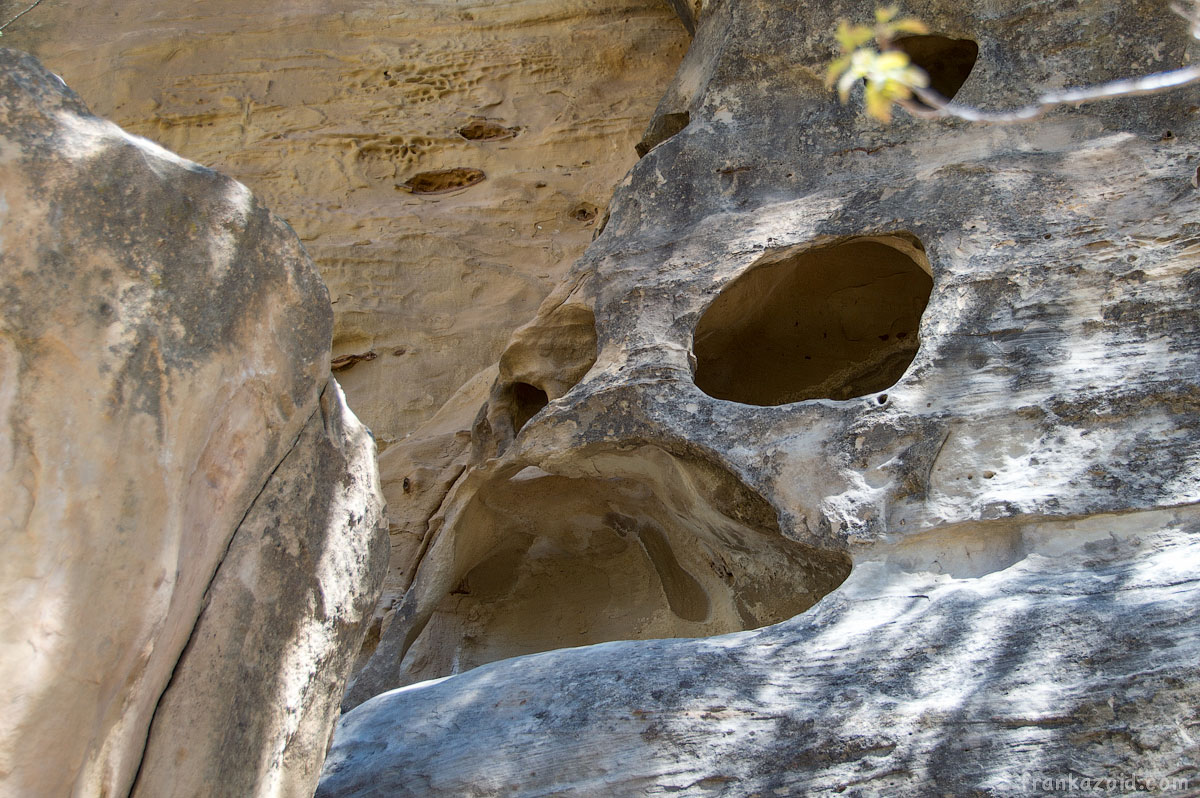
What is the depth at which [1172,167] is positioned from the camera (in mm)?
3262

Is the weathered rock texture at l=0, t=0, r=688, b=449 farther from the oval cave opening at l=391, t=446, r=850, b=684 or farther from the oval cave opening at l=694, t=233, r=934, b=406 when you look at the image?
the oval cave opening at l=694, t=233, r=934, b=406

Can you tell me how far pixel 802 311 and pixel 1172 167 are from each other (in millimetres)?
1401

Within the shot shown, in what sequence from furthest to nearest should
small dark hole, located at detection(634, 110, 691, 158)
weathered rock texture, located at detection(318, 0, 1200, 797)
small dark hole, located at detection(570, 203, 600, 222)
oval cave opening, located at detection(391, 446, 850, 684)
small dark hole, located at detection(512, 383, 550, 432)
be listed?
small dark hole, located at detection(570, 203, 600, 222) < small dark hole, located at detection(634, 110, 691, 158) < small dark hole, located at detection(512, 383, 550, 432) < oval cave opening, located at detection(391, 446, 850, 684) < weathered rock texture, located at detection(318, 0, 1200, 797)

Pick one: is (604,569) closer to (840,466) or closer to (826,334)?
(826,334)

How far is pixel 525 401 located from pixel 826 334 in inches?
45.8

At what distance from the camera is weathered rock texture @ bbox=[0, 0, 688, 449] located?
5621 millimetres

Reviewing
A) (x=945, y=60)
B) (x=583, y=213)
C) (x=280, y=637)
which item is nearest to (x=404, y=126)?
(x=583, y=213)

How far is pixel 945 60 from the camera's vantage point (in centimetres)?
432

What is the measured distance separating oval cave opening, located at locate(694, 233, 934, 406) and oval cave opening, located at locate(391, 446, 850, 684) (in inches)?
24.0

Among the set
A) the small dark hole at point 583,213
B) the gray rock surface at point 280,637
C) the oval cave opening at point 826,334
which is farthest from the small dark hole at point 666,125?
the gray rock surface at point 280,637

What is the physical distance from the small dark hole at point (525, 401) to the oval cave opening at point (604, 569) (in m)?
0.26

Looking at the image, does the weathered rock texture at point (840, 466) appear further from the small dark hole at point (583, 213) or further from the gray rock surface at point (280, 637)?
the small dark hole at point (583, 213)

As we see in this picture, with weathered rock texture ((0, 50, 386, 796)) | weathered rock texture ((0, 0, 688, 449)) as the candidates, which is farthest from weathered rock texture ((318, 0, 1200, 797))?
weathered rock texture ((0, 0, 688, 449))

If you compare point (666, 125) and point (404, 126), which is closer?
point (666, 125)
